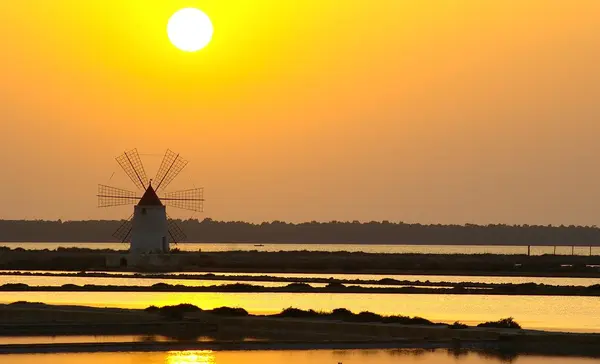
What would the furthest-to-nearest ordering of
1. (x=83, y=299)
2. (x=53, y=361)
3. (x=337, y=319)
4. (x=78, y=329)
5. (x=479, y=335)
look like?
(x=83, y=299)
(x=337, y=319)
(x=78, y=329)
(x=479, y=335)
(x=53, y=361)

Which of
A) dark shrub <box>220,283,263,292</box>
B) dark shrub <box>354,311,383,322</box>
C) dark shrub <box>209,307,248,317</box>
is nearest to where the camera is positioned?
dark shrub <box>354,311,383,322</box>

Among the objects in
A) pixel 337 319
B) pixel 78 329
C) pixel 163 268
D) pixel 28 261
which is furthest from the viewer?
pixel 28 261

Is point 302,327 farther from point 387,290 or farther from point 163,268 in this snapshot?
point 163,268

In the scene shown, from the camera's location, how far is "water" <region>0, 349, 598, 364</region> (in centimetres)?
2145

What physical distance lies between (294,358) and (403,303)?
744 inches

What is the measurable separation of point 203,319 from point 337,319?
2780 millimetres

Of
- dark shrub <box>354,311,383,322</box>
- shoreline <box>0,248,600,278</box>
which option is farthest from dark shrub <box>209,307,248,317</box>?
shoreline <box>0,248,600,278</box>

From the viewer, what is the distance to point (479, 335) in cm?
2516

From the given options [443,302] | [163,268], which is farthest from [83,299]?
[163,268]

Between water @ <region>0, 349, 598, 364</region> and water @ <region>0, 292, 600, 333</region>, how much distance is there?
21.9 ft

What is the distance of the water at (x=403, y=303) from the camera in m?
33.3

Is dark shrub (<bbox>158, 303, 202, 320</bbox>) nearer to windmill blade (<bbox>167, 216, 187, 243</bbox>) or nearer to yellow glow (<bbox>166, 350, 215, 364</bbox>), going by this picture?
yellow glow (<bbox>166, 350, 215, 364</bbox>)

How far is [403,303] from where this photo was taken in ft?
134

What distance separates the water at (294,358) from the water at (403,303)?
6662mm
